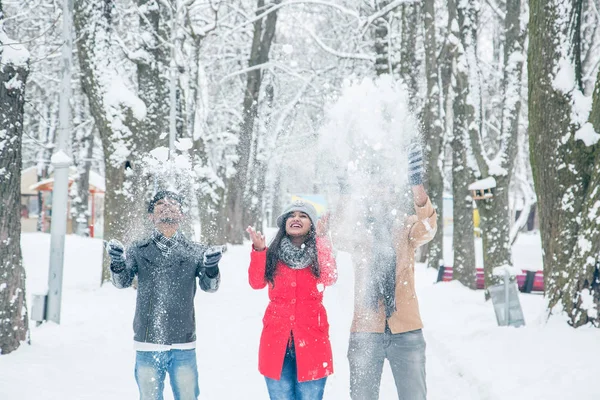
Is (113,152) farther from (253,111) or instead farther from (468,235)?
(253,111)

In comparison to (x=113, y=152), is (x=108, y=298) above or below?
below

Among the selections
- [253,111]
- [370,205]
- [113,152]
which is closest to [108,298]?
[113,152]

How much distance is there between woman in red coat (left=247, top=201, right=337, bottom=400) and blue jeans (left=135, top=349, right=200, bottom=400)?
45 cm

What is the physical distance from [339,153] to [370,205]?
498cm

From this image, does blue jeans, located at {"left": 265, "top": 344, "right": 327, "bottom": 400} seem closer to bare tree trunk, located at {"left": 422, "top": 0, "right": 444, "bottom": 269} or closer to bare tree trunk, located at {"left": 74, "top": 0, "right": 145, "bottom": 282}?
bare tree trunk, located at {"left": 74, "top": 0, "right": 145, "bottom": 282}

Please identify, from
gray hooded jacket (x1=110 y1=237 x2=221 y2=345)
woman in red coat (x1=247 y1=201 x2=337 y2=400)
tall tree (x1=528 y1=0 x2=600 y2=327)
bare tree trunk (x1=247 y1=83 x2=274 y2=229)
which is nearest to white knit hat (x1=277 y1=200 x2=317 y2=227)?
woman in red coat (x1=247 y1=201 x2=337 y2=400)

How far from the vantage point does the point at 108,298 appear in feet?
34.9

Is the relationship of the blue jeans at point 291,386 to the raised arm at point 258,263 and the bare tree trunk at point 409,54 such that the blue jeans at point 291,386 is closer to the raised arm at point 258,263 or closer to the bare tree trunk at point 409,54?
the raised arm at point 258,263

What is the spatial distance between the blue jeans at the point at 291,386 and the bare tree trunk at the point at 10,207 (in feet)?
12.0

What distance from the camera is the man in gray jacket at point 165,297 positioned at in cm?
377

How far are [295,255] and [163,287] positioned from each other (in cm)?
86

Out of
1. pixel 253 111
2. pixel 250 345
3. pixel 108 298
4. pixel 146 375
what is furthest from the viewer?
pixel 253 111

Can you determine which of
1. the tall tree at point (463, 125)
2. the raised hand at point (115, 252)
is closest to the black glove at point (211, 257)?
the raised hand at point (115, 252)

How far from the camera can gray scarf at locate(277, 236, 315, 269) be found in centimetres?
373
